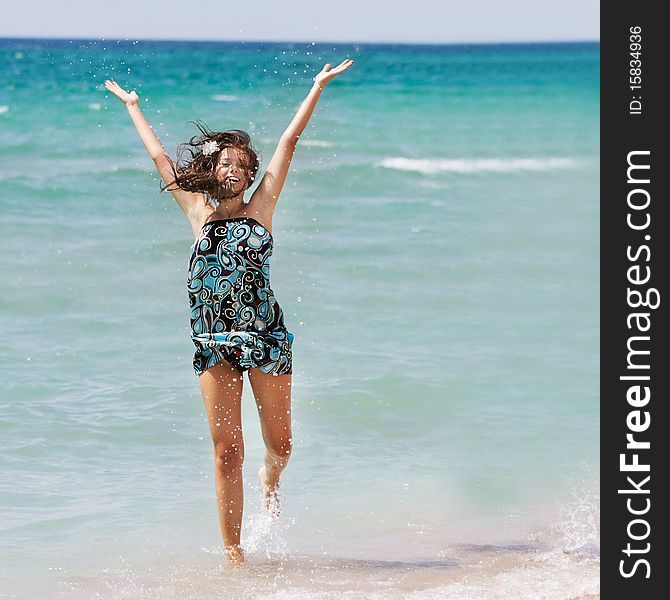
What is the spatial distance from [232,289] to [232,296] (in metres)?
0.03

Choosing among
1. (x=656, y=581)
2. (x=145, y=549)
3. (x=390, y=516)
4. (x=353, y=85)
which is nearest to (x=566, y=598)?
(x=656, y=581)

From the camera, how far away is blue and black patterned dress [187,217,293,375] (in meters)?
4.18

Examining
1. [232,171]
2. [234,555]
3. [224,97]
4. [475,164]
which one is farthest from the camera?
[224,97]

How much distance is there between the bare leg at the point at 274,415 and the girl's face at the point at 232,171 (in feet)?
2.42

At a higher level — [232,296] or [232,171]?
[232,171]

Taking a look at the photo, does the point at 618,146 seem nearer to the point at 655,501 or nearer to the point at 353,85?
the point at 655,501

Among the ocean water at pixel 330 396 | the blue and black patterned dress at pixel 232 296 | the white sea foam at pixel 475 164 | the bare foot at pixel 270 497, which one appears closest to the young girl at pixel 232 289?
the blue and black patterned dress at pixel 232 296

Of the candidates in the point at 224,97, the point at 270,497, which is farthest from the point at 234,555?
the point at 224,97

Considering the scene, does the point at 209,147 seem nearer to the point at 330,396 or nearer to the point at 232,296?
the point at 232,296

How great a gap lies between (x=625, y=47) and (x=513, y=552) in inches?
98.6

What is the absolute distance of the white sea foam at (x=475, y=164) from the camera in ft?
56.9

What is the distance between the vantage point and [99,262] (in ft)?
31.8

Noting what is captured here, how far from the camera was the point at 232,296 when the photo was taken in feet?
13.7

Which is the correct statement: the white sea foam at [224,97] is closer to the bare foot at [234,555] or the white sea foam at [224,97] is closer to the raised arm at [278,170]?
the raised arm at [278,170]
